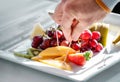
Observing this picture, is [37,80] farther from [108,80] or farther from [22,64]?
[108,80]

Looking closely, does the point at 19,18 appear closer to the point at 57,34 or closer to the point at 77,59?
the point at 57,34

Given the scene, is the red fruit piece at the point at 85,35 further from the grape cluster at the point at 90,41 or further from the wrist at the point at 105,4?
the wrist at the point at 105,4

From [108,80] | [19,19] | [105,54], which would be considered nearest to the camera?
[108,80]

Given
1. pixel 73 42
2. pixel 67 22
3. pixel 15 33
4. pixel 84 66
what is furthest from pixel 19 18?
pixel 67 22

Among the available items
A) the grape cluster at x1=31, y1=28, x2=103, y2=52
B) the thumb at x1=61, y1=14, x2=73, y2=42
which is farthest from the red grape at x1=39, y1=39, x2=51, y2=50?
the thumb at x1=61, y1=14, x2=73, y2=42

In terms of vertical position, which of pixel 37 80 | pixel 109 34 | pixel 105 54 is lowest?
pixel 37 80

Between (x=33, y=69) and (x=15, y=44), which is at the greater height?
(x=15, y=44)

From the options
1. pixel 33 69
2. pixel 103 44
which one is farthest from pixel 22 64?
pixel 103 44
